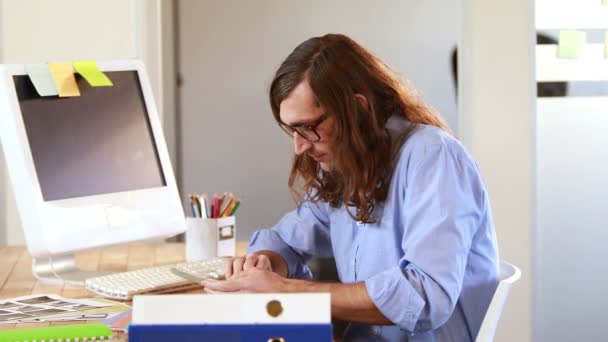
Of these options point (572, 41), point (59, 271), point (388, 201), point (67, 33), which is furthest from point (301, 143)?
point (572, 41)

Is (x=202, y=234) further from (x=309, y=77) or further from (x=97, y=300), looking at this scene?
(x=309, y=77)

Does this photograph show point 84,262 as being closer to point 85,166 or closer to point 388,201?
point 85,166

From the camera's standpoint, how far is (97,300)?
1.87 meters

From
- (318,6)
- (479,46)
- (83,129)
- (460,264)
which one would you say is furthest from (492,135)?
(460,264)

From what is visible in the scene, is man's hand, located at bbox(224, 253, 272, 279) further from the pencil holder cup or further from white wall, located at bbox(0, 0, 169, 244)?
white wall, located at bbox(0, 0, 169, 244)

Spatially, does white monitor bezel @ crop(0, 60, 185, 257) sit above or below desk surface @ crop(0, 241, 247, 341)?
above

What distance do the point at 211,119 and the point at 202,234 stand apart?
2.12 m

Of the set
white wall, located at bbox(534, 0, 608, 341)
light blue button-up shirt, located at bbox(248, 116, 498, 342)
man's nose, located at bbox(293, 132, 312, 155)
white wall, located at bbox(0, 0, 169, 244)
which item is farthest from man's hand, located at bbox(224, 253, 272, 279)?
white wall, located at bbox(534, 0, 608, 341)

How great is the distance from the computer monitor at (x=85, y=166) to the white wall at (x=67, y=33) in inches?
41.1

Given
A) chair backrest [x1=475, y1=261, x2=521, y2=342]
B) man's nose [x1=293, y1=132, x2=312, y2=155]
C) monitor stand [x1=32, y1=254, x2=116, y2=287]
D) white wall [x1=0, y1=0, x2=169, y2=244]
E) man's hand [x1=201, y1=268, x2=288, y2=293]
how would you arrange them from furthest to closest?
white wall [x1=0, y1=0, x2=169, y2=244]
monitor stand [x1=32, y1=254, x2=116, y2=287]
man's nose [x1=293, y1=132, x2=312, y2=155]
man's hand [x1=201, y1=268, x2=288, y2=293]
chair backrest [x1=475, y1=261, x2=521, y2=342]

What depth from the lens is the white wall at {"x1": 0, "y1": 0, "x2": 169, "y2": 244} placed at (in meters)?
3.18

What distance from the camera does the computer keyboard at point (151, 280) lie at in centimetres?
190

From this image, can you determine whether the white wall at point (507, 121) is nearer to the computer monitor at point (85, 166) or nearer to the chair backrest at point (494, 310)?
the computer monitor at point (85, 166)

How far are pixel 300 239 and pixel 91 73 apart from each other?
590 millimetres
